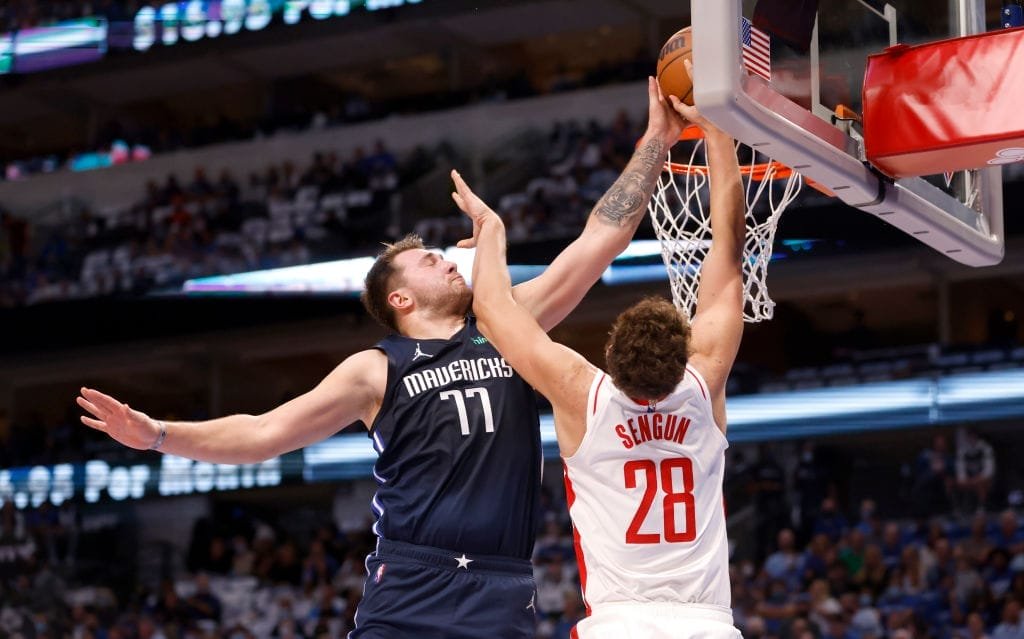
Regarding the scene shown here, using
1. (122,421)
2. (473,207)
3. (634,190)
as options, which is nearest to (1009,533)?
(634,190)

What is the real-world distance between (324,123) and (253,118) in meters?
3.01

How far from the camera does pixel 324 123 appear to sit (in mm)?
21953

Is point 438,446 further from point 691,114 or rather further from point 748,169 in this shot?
point 748,169

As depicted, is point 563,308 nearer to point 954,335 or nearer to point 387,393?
point 387,393

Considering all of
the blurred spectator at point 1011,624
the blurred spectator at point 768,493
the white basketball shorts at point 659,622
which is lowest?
the blurred spectator at point 1011,624

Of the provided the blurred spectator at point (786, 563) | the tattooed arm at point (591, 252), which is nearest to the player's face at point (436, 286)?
the tattooed arm at point (591, 252)

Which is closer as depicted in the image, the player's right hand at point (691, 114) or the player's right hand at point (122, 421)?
the player's right hand at point (122, 421)

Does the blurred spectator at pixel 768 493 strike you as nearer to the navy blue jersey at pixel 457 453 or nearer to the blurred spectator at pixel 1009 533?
the blurred spectator at pixel 1009 533

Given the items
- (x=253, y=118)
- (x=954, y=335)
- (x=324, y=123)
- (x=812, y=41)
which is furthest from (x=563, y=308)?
(x=253, y=118)

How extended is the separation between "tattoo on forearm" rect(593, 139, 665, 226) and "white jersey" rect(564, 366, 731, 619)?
34.4 inches

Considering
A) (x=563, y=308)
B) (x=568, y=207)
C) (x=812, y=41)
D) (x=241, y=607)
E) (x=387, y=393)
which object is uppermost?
(x=568, y=207)

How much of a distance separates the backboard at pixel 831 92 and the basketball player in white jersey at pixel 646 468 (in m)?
0.74

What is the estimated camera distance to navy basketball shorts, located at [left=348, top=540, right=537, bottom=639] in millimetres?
4188

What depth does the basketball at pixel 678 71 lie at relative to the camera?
484 centimetres
